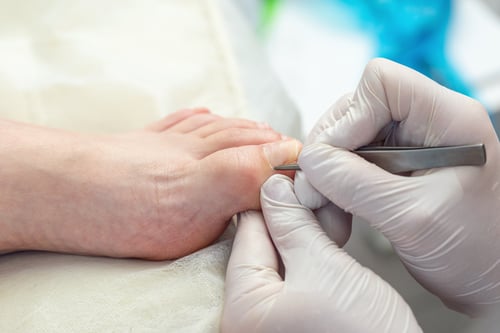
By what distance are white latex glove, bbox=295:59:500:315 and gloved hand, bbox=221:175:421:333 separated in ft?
0.17

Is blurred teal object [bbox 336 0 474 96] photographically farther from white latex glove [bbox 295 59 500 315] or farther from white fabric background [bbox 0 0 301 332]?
white latex glove [bbox 295 59 500 315]

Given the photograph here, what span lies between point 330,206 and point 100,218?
34 centimetres

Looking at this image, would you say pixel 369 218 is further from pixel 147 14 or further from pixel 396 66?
pixel 147 14

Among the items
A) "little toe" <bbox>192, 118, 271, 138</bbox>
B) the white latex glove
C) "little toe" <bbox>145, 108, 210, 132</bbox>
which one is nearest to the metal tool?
the white latex glove

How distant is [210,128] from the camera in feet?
3.19

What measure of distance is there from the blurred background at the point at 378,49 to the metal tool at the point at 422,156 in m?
0.61

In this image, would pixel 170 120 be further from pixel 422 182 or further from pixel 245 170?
pixel 422 182

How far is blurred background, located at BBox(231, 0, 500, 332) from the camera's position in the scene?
1.41m

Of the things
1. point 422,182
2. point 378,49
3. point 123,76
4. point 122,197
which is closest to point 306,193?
point 422,182

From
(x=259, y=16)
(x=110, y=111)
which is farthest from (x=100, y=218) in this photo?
(x=259, y=16)

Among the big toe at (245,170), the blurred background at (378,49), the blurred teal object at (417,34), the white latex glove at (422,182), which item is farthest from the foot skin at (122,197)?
the blurred teal object at (417,34)

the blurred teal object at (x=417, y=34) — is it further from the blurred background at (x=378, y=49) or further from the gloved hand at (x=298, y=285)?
the gloved hand at (x=298, y=285)

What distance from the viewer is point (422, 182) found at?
0.70m

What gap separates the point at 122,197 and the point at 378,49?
0.93m
